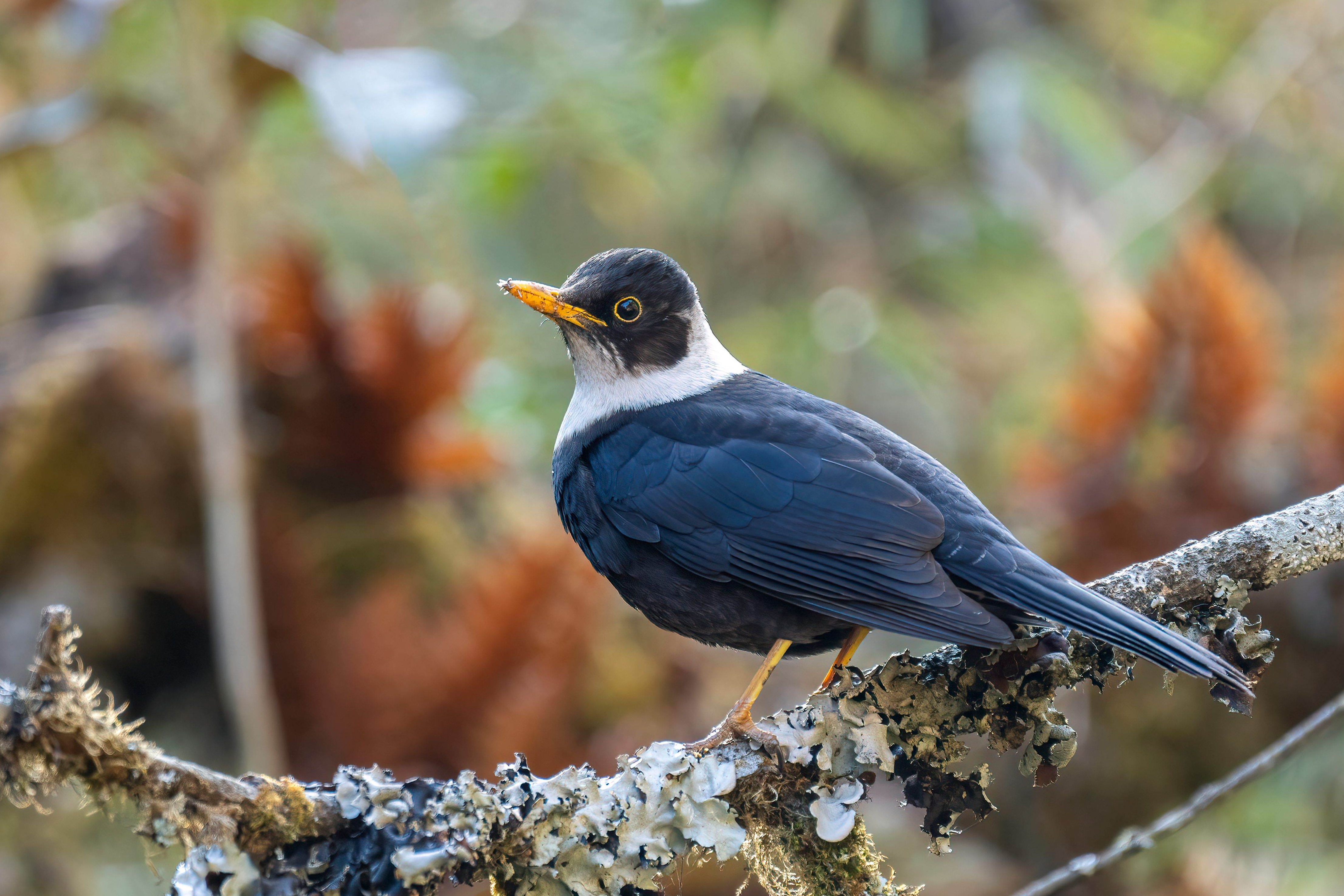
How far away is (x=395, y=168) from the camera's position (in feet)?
13.1

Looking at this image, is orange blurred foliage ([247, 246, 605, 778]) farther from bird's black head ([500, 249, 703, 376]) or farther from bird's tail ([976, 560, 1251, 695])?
bird's tail ([976, 560, 1251, 695])

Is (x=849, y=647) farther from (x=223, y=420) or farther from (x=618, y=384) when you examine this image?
(x=223, y=420)

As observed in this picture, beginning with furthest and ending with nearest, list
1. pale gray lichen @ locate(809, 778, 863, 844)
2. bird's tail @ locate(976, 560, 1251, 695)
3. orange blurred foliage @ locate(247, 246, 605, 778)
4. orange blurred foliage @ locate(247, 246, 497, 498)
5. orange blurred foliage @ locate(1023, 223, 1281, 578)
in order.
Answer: orange blurred foliage @ locate(247, 246, 497, 498) < orange blurred foliage @ locate(1023, 223, 1281, 578) < orange blurred foliage @ locate(247, 246, 605, 778) < pale gray lichen @ locate(809, 778, 863, 844) < bird's tail @ locate(976, 560, 1251, 695)

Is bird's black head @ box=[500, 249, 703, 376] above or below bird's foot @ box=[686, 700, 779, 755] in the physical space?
above

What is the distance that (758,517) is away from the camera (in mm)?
2738

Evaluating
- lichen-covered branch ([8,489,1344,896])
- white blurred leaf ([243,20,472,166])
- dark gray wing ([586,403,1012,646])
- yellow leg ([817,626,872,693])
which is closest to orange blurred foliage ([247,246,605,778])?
white blurred leaf ([243,20,472,166])

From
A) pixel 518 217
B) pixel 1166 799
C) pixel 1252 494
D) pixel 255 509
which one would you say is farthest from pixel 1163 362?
pixel 518 217

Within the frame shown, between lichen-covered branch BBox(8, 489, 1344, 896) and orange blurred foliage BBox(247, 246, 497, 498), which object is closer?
lichen-covered branch BBox(8, 489, 1344, 896)

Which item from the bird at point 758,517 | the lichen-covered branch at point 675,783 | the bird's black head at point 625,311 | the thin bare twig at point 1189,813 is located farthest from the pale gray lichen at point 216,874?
the bird's black head at point 625,311

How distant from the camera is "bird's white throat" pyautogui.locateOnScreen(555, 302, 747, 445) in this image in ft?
10.6

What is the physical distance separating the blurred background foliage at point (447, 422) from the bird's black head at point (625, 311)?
1225 mm

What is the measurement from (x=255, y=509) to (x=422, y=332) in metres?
1.10

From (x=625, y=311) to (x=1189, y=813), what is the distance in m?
1.95

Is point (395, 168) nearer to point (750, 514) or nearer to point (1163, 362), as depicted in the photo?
point (750, 514)
